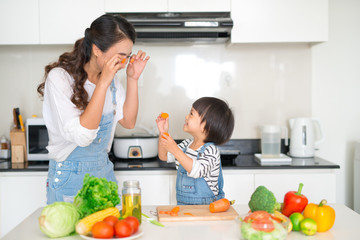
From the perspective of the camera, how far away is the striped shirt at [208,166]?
190 centimetres

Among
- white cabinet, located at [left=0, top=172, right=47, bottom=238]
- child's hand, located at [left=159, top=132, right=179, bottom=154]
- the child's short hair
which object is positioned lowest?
white cabinet, located at [left=0, top=172, right=47, bottom=238]

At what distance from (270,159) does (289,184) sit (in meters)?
0.20

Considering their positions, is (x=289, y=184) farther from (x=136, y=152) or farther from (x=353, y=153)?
(x=136, y=152)

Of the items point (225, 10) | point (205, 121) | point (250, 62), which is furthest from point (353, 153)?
point (205, 121)

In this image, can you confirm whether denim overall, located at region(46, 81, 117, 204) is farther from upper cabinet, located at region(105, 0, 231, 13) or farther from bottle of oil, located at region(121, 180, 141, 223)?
upper cabinet, located at region(105, 0, 231, 13)

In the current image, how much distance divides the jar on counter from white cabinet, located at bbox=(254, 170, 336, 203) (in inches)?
68.5

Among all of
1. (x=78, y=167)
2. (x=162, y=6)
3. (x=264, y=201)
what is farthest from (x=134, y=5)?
(x=264, y=201)

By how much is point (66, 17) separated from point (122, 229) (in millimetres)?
1897

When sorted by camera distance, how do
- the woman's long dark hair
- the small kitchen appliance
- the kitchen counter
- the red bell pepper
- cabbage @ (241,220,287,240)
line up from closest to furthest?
cabbage @ (241,220,287,240) → the kitchen counter → the red bell pepper → the woman's long dark hair → the small kitchen appliance

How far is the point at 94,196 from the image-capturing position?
1.38 m

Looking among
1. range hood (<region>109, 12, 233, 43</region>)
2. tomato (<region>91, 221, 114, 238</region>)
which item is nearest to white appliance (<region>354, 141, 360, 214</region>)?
range hood (<region>109, 12, 233, 43</region>)

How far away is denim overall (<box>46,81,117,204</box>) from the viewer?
1.97 meters

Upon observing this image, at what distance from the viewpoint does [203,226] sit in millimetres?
1483

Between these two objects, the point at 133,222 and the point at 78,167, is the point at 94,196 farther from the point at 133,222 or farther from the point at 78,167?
the point at 78,167
